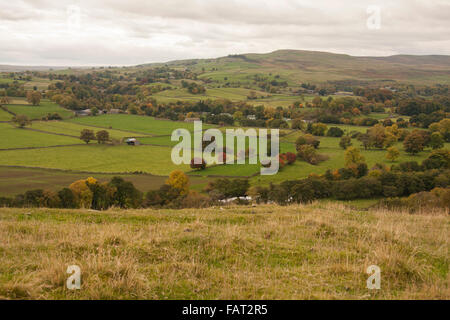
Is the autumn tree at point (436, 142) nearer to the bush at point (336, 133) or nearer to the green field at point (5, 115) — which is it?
the bush at point (336, 133)

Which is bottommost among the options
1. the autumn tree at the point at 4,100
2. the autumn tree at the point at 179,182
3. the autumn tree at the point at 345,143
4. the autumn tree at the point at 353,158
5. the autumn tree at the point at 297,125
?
the autumn tree at the point at 179,182

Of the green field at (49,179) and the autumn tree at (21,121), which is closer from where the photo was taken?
the green field at (49,179)

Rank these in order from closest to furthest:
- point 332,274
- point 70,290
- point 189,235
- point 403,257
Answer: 1. point 70,290
2. point 332,274
3. point 403,257
4. point 189,235

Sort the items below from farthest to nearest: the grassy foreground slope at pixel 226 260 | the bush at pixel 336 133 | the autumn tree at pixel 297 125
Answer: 1. the autumn tree at pixel 297 125
2. the bush at pixel 336 133
3. the grassy foreground slope at pixel 226 260

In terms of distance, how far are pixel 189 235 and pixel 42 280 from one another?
13.5ft

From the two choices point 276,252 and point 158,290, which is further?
point 276,252

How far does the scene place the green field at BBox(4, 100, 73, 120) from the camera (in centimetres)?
10393

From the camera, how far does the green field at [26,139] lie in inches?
2953

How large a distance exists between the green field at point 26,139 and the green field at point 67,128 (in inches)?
191

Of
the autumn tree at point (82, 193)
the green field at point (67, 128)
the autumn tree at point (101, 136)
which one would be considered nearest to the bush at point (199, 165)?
the autumn tree at point (82, 193)

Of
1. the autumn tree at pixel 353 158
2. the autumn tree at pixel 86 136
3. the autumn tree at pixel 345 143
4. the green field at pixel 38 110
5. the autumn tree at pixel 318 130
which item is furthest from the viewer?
the green field at pixel 38 110
